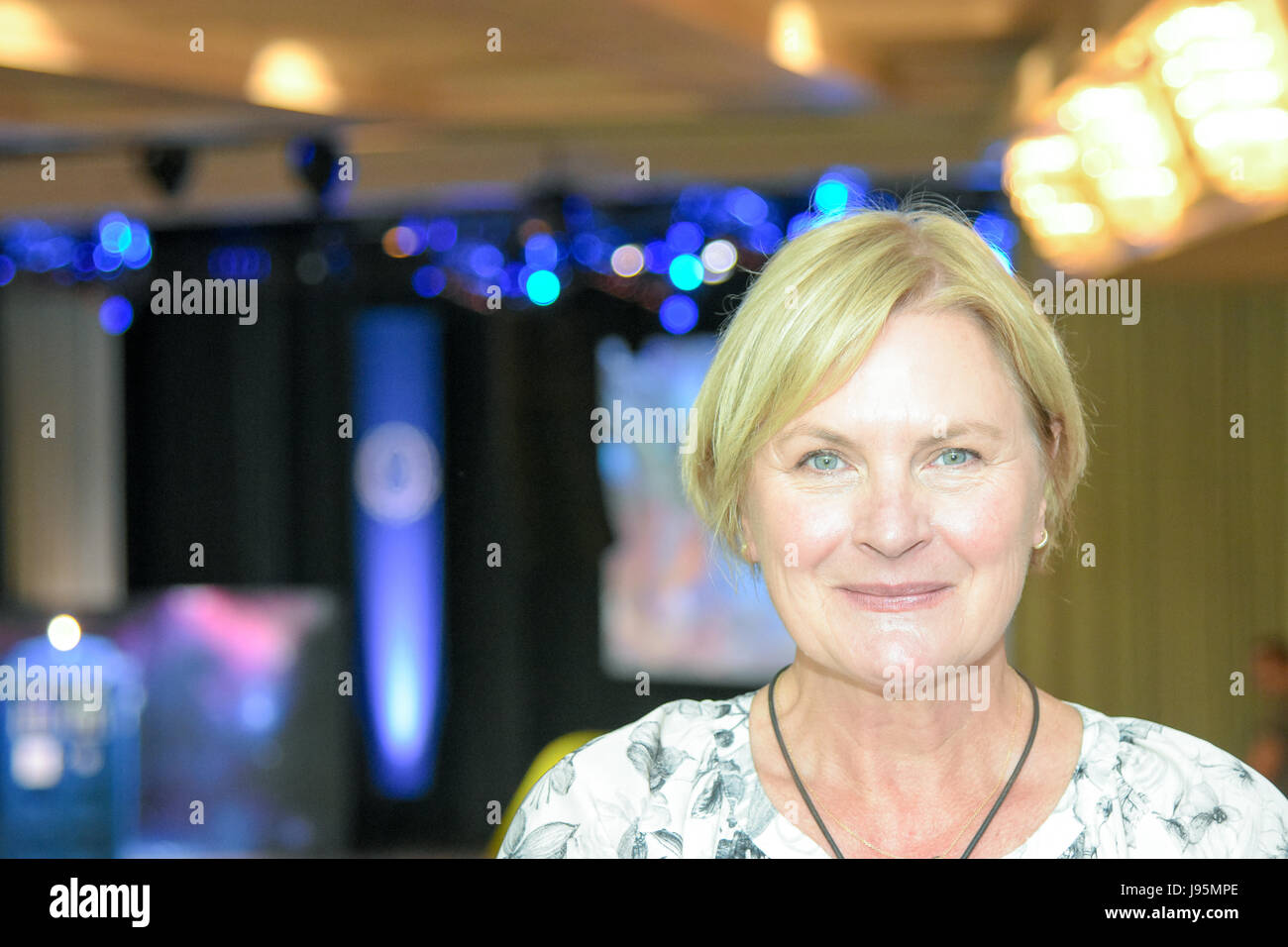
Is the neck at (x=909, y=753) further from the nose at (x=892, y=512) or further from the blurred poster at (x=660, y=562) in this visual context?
the blurred poster at (x=660, y=562)

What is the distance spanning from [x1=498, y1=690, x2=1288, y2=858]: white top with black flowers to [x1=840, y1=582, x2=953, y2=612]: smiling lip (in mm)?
200

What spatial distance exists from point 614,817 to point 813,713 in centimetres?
21

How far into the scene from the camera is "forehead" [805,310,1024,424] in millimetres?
981

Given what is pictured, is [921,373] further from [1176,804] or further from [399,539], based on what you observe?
[399,539]

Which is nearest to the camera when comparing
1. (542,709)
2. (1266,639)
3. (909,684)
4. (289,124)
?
(909,684)

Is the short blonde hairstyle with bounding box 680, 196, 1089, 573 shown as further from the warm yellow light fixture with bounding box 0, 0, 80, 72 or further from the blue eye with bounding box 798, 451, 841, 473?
the warm yellow light fixture with bounding box 0, 0, 80, 72

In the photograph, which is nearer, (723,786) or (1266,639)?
(723,786)

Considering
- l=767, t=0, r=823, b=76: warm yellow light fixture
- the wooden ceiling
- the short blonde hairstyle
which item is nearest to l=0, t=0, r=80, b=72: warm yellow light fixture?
the wooden ceiling

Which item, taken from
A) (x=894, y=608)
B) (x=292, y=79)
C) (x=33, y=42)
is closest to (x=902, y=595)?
(x=894, y=608)

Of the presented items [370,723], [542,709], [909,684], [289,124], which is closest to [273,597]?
[370,723]

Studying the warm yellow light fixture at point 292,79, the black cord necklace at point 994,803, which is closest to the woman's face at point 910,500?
the black cord necklace at point 994,803

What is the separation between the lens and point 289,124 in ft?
12.4

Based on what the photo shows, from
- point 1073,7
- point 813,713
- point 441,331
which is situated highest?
point 1073,7
